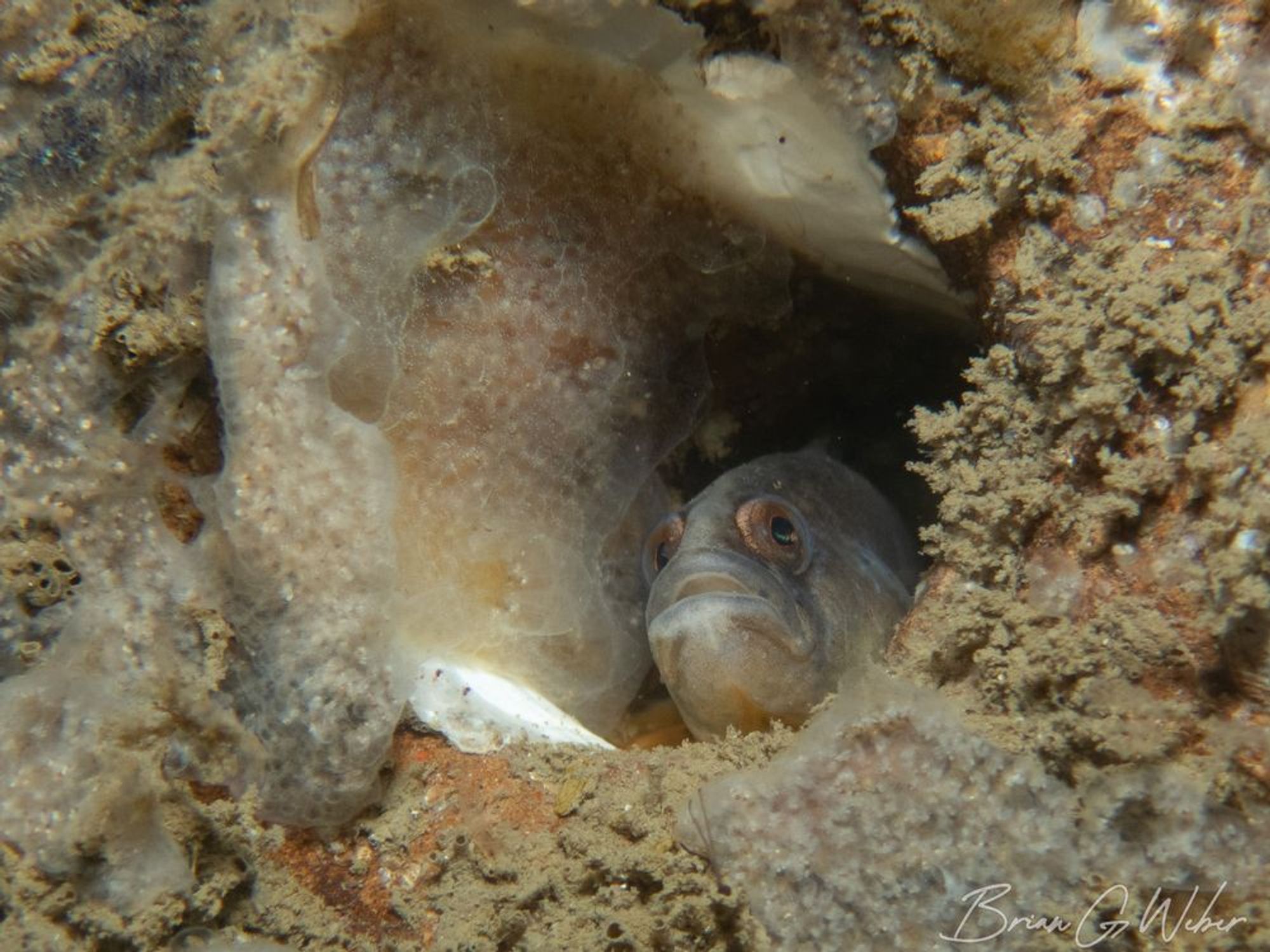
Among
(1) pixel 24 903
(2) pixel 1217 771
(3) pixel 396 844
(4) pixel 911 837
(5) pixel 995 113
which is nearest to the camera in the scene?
(2) pixel 1217 771

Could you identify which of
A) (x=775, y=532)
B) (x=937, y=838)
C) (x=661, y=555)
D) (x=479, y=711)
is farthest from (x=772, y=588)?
(x=937, y=838)

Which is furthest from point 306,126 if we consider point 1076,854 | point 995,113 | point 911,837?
point 1076,854

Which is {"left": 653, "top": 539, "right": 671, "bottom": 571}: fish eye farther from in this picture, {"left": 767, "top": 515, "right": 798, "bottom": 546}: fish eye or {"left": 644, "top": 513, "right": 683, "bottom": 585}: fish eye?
{"left": 767, "top": 515, "right": 798, "bottom": 546}: fish eye

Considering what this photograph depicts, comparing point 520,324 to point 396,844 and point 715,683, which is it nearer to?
point 715,683

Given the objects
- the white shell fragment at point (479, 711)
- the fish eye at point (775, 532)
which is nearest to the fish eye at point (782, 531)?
the fish eye at point (775, 532)

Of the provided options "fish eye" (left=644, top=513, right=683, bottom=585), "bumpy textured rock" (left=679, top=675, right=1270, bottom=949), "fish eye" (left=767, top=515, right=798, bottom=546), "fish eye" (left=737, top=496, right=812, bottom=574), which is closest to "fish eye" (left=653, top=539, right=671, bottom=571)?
"fish eye" (left=644, top=513, right=683, bottom=585)

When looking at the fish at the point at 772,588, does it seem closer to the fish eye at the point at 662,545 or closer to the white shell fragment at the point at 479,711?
the fish eye at the point at 662,545

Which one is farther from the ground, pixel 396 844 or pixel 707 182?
pixel 707 182

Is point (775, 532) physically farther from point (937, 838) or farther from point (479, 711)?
point (937, 838)
